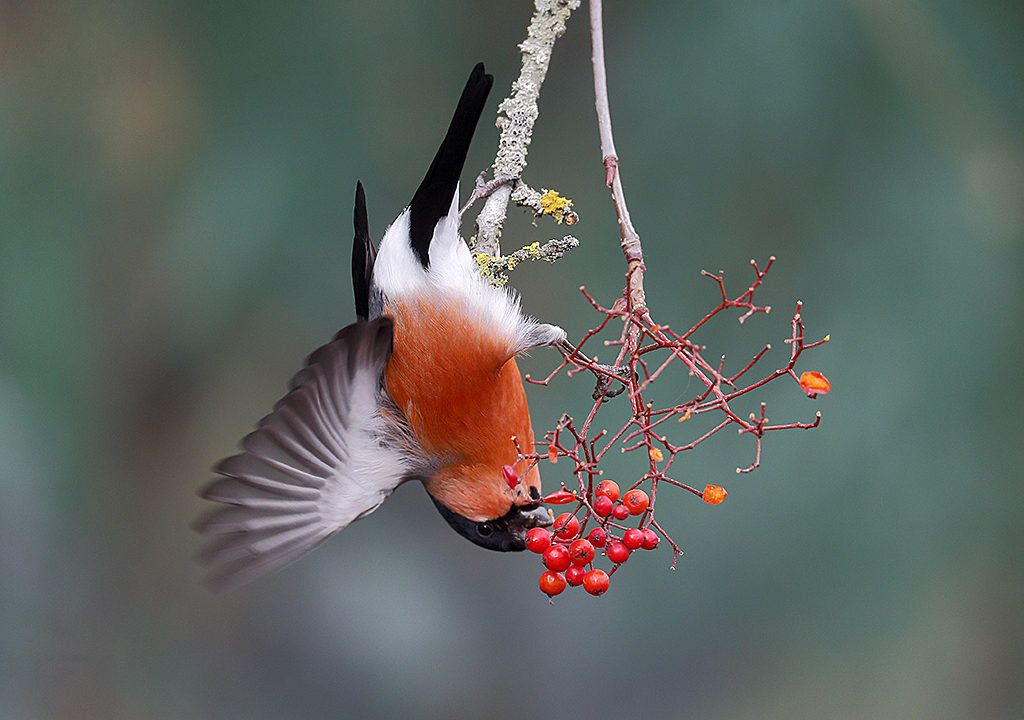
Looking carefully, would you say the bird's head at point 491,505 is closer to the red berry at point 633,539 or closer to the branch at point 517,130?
the red berry at point 633,539

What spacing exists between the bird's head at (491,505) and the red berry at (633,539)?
21cm

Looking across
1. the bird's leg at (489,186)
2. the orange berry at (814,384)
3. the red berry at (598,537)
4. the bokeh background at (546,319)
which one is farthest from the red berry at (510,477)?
the bokeh background at (546,319)

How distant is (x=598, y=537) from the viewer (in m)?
1.11

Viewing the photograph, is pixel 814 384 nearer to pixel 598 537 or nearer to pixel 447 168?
pixel 598 537

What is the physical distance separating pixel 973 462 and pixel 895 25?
1.17m

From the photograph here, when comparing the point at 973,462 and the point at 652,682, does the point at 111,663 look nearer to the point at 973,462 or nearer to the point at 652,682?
the point at 652,682

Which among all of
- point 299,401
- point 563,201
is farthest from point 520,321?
point 299,401

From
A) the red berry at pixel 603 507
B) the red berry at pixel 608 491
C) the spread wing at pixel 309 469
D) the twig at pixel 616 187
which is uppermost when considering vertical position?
the twig at pixel 616 187

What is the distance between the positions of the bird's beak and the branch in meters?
0.45

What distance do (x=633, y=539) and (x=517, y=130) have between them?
80cm

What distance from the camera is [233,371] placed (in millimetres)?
2553

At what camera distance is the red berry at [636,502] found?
109 centimetres

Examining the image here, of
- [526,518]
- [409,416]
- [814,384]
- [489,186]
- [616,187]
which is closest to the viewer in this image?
[814,384]

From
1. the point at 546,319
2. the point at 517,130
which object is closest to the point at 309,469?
the point at 517,130
